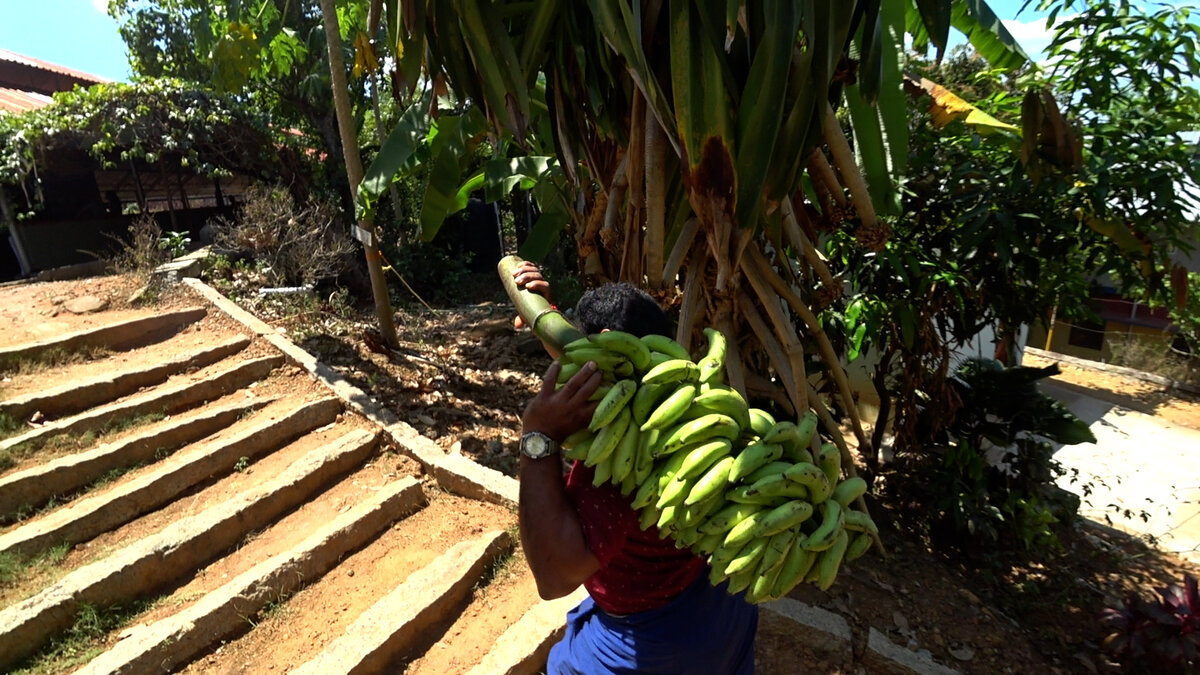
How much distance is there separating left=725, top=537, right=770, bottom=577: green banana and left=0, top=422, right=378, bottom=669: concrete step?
3.54 meters

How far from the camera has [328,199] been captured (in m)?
9.52

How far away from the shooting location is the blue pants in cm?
165

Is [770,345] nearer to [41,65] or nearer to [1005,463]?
[1005,463]

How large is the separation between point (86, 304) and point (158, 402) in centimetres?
221

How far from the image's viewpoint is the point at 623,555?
159 cm

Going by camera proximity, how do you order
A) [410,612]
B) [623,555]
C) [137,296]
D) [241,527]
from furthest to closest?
1. [137,296]
2. [241,527]
3. [410,612]
4. [623,555]

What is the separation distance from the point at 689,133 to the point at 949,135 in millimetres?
2704

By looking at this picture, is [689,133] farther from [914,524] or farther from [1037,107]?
[914,524]

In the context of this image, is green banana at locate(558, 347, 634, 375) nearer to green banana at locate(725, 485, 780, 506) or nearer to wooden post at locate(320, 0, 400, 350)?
green banana at locate(725, 485, 780, 506)

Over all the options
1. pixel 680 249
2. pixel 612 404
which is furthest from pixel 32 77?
pixel 612 404

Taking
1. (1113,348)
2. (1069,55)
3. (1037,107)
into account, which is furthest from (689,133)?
(1113,348)

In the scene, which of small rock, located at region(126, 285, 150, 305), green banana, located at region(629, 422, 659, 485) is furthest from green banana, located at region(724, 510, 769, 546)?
small rock, located at region(126, 285, 150, 305)

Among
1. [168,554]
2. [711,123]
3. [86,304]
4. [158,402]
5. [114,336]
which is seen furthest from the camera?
[86,304]

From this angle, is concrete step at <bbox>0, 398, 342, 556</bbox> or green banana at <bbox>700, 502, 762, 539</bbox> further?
concrete step at <bbox>0, 398, 342, 556</bbox>
